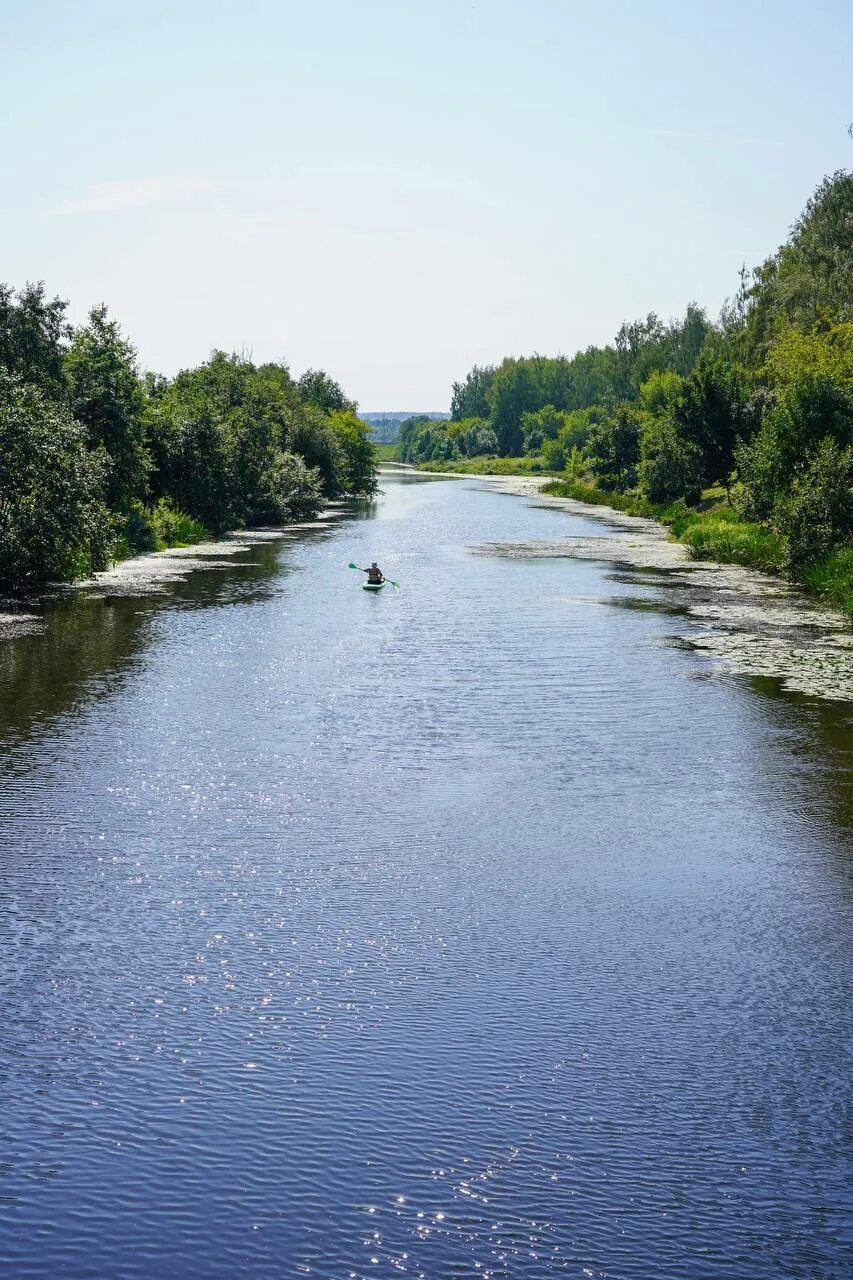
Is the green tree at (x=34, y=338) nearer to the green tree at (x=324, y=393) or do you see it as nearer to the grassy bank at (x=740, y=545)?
the grassy bank at (x=740, y=545)

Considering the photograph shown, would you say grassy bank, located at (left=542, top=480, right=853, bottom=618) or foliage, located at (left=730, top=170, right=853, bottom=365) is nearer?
grassy bank, located at (left=542, top=480, right=853, bottom=618)

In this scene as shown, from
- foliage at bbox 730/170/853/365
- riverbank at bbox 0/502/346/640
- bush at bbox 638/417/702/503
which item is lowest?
riverbank at bbox 0/502/346/640

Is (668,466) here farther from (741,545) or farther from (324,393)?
(324,393)

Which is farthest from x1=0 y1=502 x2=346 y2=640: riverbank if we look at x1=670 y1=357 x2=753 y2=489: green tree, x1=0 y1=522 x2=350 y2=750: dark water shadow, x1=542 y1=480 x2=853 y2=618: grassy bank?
x1=670 y1=357 x2=753 y2=489: green tree

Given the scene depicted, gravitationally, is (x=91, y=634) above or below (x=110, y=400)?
below

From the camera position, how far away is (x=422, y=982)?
42.7ft

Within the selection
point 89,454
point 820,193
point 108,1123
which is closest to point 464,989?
point 108,1123

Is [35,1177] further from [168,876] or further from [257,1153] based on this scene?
[168,876]

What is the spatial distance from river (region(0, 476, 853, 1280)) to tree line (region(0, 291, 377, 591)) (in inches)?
572

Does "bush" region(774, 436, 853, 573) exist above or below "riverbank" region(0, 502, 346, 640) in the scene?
above

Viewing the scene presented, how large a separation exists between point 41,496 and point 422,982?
32296 mm

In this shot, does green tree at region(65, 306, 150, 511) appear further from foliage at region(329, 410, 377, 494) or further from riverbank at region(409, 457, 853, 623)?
foliage at region(329, 410, 377, 494)

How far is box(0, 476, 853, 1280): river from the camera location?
909 cm

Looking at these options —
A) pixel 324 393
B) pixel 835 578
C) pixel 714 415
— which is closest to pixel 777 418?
pixel 835 578
